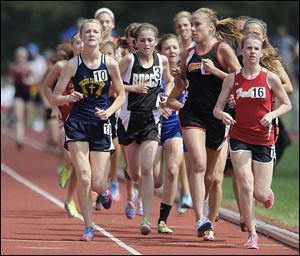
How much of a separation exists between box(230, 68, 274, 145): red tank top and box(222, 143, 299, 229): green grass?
9.07m

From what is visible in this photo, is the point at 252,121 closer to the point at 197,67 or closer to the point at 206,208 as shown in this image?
the point at 197,67

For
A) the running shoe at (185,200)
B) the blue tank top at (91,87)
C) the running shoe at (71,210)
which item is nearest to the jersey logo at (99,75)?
the blue tank top at (91,87)

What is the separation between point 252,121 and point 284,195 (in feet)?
43.2

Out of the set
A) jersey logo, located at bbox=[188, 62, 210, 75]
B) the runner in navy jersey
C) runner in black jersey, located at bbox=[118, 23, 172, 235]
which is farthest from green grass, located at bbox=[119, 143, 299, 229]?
jersey logo, located at bbox=[188, 62, 210, 75]

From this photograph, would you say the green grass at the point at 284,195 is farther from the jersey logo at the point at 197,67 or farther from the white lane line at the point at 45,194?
the jersey logo at the point at 197,67

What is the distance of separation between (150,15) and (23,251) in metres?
27.7

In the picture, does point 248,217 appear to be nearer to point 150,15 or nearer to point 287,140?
point 287,140

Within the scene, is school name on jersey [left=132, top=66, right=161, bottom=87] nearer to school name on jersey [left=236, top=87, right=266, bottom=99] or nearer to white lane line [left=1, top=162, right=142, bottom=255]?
school name on jersey [left=236, top=87, right=266, bottom=99]

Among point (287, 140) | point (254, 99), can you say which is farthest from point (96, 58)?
point (287, 140)

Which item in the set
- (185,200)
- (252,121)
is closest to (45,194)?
(185,200)

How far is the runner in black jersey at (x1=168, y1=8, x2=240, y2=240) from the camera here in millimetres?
14891

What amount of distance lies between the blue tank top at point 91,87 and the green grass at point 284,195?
344 inches

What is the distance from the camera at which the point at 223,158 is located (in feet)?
52.6

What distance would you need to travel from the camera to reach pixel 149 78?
16.2 m
